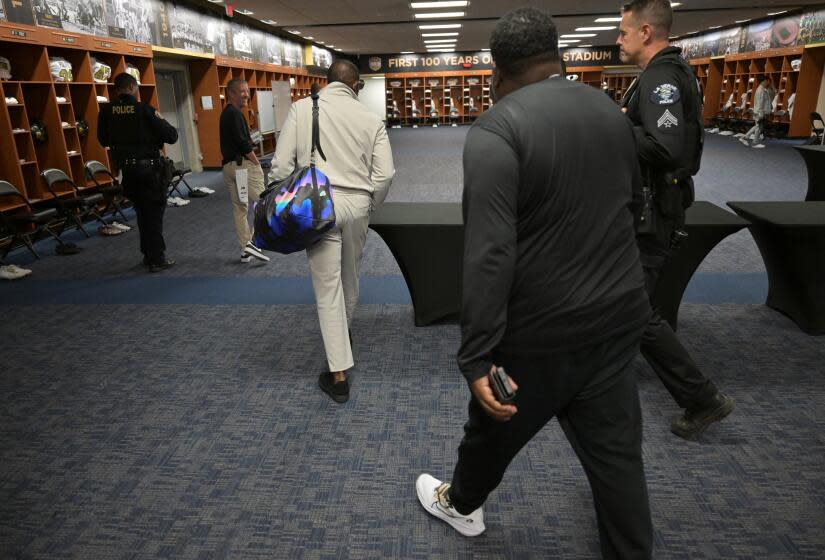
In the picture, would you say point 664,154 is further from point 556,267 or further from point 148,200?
point 148,200

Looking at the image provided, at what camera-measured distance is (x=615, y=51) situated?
81.7 feet

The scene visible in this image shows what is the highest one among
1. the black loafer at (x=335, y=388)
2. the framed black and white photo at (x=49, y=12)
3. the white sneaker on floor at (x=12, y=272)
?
the framed black and white photo at (x=49, y=12)

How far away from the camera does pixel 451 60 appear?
25234mm

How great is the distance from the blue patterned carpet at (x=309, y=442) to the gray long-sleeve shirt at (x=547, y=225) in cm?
99

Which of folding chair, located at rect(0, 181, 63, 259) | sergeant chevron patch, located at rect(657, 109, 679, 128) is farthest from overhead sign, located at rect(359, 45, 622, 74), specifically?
sergeant chevron patch, located at rect(657, 109, 679, 128)

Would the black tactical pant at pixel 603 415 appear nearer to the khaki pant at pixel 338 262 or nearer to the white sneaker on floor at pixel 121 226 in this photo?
the khaki pant at pixel 338 262

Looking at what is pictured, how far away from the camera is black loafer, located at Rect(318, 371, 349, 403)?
8.94ft

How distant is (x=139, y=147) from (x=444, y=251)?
3008 millimetres

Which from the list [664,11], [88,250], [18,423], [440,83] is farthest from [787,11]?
[18,423]

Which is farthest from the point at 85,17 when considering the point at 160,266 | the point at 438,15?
the point at 438,15

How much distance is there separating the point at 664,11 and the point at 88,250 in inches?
222

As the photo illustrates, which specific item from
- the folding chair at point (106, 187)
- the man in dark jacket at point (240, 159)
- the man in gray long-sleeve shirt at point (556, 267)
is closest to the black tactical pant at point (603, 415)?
the man in gray long-sleeve shirt at point (556, 267)

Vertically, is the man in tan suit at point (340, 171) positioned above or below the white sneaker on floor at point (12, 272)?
above

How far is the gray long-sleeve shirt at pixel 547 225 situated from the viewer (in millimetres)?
1123
